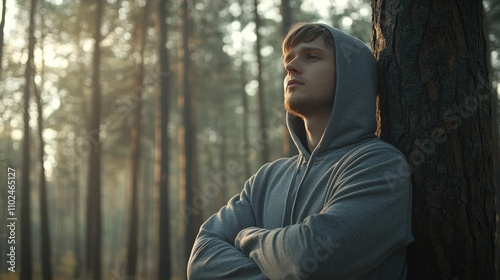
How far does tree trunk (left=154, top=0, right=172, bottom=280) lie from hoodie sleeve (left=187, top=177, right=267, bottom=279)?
11689 millimetres

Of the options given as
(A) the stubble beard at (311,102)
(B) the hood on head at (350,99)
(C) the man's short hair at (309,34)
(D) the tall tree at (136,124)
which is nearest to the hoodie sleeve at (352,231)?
(B) the hood on head at (350,99)

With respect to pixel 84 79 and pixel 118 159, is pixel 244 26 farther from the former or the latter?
pixel 118 159

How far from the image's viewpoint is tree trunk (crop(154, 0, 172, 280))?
1420cm

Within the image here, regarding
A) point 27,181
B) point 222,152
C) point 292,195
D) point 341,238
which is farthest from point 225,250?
point 222,152

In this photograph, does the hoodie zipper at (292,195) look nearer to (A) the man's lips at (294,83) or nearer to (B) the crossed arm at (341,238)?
(B) the crossed arm at (341,238)

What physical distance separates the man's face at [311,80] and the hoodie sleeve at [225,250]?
29.9 inches

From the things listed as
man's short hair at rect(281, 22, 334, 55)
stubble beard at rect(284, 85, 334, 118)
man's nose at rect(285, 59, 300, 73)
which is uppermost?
man's short hair at rect(281, 22, 334, 55)

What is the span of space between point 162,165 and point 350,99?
41.1 ft

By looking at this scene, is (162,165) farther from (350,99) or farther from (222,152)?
(222,152)

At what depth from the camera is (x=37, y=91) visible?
1534 centimetres

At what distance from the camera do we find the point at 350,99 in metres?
2.67

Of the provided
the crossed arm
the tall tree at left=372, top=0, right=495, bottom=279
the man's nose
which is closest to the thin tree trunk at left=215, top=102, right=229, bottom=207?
the man's nose

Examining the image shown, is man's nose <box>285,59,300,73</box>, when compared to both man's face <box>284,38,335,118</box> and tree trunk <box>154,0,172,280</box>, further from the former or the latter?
tree trunk <box>154,0,172,280</box>

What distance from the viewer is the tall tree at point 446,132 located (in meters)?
2.43
